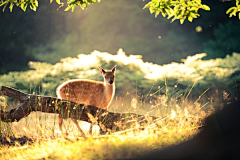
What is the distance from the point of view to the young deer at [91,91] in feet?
14.3

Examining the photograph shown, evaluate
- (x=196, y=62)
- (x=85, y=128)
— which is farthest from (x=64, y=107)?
(x=196, y=62)

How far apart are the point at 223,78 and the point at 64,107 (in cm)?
478

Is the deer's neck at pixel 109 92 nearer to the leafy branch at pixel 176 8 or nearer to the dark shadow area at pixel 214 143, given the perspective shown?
the leafy branch at pixel 176 8

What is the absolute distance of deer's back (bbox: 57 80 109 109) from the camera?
4.36 metres

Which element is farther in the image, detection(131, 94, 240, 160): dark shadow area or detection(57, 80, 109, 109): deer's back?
detection(57, 80, 109, 109): deer's back

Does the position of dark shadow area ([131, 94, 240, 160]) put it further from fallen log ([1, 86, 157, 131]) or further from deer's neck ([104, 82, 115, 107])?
deer's neck ([104, 82, 115, 107])

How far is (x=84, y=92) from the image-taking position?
4.43 meters

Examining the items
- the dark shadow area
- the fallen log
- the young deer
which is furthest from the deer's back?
the dark shadow area

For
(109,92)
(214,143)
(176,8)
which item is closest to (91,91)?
(109,92)

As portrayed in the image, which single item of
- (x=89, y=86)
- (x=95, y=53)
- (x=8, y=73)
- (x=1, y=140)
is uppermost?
(x=95, y=53)

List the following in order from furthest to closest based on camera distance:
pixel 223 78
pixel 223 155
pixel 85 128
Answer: pixel 223 78, pixel 85 128, pixel 223 155

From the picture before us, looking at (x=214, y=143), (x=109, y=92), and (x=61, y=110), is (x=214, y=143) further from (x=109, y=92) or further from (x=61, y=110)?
(x=109, y=92)

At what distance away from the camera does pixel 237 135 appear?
3.00 feet

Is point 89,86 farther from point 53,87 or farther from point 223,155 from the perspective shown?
point 223,155
